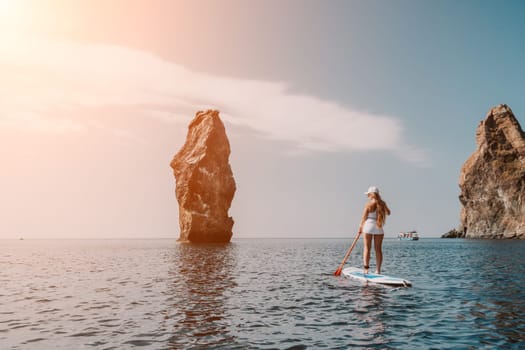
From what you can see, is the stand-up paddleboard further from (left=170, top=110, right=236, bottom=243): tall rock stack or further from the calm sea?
(left=170, top=110, right=236, bottom=243): tall rock stack

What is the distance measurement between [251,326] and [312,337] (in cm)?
223

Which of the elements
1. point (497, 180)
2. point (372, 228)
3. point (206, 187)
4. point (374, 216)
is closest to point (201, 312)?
point (372, 228)

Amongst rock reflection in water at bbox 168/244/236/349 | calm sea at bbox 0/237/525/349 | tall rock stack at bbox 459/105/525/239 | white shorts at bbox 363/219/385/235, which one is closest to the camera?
calm sea at bbox 0/237/525/349

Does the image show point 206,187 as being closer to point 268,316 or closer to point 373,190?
point 373,190

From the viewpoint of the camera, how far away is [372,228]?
20.0 m

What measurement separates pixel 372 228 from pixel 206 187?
281 feet

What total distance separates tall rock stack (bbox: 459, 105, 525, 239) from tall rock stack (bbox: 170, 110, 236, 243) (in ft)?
327

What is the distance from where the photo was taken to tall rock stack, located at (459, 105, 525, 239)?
138 metres

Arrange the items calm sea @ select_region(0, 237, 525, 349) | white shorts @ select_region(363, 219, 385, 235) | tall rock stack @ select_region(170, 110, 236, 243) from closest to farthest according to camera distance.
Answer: calm sea @ select_region(0, 237, 525, 349) < white shorts @ select_region(363, 219, 385, 235) < tall rock stack @ select_region(170, 110, 236, 243)

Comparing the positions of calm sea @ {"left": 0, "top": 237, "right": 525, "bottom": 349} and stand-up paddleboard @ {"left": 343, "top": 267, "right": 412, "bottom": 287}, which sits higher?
stand-up paddleboard @ {"left": 343, "top": 267, "right": 412, "bottom": 287}

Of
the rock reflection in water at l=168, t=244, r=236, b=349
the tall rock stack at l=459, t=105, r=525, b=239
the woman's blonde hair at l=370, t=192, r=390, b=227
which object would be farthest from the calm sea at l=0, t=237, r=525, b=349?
the tall rock stack at l=459, t=105, r=525, b=239

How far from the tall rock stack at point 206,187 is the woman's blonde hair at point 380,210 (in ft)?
274

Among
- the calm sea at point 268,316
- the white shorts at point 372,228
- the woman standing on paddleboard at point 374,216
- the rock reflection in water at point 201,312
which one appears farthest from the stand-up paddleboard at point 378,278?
the rock reflection in water at point 201,312

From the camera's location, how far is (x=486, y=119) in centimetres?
15250
